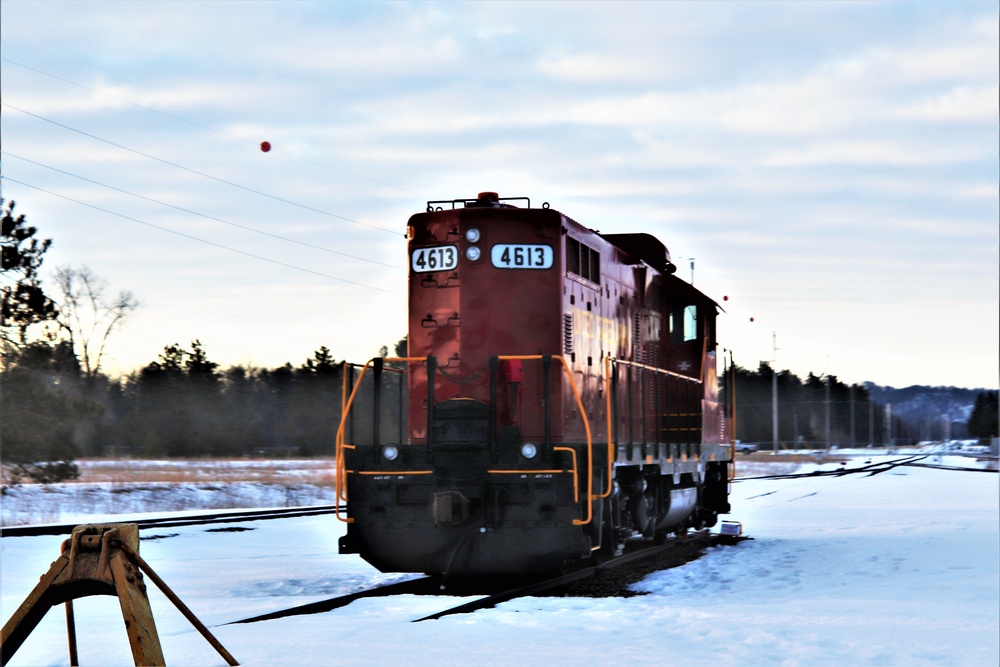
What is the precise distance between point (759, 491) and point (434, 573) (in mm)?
27071

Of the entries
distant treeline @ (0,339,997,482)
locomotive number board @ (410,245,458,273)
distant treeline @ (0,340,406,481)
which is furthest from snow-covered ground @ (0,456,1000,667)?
distant treeline @ (0,340,406,481)

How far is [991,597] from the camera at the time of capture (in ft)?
37.8

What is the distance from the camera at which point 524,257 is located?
1273cm

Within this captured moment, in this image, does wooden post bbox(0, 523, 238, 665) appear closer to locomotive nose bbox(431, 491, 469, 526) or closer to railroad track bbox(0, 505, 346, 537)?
locomotive nose bbox(431, 491, 469, 526)

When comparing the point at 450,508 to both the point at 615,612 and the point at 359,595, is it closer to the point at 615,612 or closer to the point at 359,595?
the point at 359,595

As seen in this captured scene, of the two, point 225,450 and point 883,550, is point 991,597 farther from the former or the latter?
point 225,450

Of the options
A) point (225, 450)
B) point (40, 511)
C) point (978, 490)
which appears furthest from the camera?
point (225, 450)

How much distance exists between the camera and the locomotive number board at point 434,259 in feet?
42.1

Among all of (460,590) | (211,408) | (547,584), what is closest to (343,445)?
(460,590)

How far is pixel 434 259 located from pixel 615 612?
4.88 meters

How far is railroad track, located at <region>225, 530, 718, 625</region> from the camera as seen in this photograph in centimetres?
986

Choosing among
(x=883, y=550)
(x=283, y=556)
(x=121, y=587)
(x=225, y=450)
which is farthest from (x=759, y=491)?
(x=225, y=450)

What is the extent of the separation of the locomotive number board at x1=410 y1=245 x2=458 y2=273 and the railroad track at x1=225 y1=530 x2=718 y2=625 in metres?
3.63

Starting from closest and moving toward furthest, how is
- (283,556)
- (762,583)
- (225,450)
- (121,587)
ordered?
(121,587) → (762,583) → (283,556) → (225,450)
